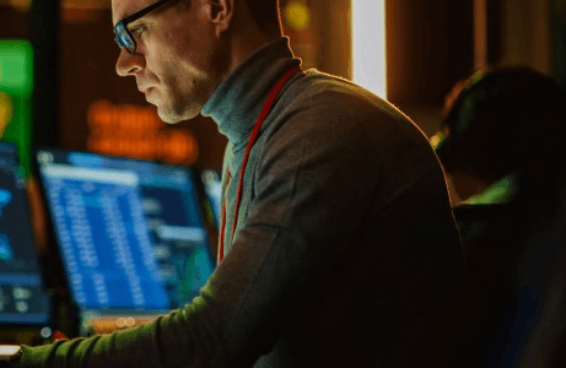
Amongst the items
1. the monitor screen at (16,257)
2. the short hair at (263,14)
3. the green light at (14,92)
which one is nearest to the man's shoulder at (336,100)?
the short hair at (263,14)

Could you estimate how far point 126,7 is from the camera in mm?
1938

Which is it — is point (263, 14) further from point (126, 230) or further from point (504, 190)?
point (126, 230)

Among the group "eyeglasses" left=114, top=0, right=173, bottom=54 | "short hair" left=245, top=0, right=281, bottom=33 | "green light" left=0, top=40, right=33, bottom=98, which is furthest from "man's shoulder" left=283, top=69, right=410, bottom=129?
"green light" left=0, top=40, right=33, bottom=98

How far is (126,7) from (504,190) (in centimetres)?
85

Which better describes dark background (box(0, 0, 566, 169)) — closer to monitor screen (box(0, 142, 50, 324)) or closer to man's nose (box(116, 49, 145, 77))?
monitor screen (box(0, 142, 50, 324))

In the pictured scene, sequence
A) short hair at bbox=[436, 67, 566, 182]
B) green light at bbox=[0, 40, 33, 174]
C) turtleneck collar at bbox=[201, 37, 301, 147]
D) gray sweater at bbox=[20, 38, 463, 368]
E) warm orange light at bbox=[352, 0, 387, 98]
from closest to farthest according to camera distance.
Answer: gray sweater at bbox=[20, 38, 463, 368] < turtleneck collar at bbox=[201, 37, 301, 147] < short hair at bbox=[436, 67, 566, 182] < warm orange light at bbox=[352, 0, 387, 98] < green light at bbox=[0, 40, 33, 174]

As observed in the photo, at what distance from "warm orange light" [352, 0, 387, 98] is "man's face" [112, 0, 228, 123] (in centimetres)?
308

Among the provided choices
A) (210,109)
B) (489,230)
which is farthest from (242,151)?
(489,230)

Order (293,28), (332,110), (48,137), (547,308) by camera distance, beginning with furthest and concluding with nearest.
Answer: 1. (293,28)
2. (48,137)
3. (332,110)
4. (547,308)

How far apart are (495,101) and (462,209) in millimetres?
1061

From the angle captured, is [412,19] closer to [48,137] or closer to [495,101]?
[48,137]

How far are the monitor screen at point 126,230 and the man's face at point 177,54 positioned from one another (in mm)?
1017

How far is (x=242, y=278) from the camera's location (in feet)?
5.18

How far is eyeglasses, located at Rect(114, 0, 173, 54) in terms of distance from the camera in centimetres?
191
